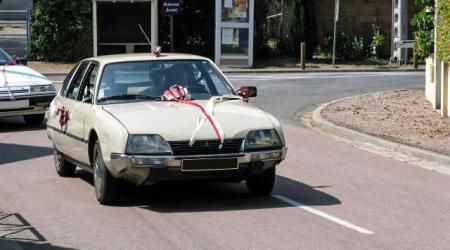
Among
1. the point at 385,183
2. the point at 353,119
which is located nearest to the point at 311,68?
the point at 353,119

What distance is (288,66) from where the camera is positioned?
3653 cm

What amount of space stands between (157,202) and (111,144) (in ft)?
3.05

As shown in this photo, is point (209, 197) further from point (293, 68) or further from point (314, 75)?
point (293, 68)

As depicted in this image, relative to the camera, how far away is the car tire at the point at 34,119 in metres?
17.7

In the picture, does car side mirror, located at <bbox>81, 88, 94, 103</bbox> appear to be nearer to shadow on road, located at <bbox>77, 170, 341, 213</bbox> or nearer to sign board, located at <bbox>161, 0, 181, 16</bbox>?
shadow on road, located at <bbox>77, 170, 341, 213</bbox>

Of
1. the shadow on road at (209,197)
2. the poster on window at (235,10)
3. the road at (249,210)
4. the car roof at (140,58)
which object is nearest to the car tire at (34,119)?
the road at (249,210)

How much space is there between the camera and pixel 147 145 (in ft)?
29.6

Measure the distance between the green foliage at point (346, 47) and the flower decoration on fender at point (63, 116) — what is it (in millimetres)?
28199

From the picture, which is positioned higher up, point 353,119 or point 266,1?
point 266,1

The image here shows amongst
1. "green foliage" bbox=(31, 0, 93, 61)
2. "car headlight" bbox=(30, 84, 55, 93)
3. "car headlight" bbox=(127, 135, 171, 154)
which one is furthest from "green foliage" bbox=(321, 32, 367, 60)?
"car headlight" bbox=(127, 135, 171, 154)

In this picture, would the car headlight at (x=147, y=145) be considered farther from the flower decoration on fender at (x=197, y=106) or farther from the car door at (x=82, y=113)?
the car door at (x=82, y=113)

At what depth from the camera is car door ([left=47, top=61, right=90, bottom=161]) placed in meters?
10.5

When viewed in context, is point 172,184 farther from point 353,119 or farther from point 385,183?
point 353,119

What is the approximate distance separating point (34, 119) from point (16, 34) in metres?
31.4
